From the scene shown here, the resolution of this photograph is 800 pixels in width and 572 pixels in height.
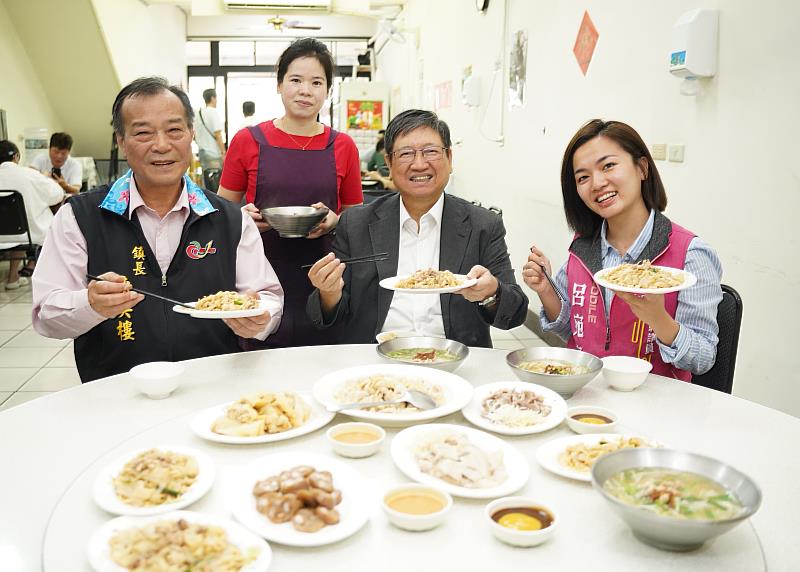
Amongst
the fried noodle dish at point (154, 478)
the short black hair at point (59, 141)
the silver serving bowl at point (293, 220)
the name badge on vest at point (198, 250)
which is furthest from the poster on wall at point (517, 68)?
the short black hair at point (59, 141)

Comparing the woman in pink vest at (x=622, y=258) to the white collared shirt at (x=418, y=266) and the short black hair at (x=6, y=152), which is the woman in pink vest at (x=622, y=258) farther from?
the short black hair at (x=6, y=152)

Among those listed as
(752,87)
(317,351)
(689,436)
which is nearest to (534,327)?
(752,87)

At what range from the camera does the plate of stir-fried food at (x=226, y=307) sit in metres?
1.79

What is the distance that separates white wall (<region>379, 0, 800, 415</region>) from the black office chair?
1.99 ft

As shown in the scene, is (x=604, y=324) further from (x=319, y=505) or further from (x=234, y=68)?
(x=234, y=68)

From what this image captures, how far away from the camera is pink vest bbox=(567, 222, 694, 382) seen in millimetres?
2039

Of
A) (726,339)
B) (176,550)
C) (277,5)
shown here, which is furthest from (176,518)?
(277,5)

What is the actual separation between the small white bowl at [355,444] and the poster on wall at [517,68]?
14.6 ft

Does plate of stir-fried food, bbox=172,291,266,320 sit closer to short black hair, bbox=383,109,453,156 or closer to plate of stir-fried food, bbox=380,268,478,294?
plate of stir-fried food, bbox=380,268,478,294

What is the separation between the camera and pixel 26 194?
21.6ft

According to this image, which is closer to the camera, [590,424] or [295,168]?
[590,424]

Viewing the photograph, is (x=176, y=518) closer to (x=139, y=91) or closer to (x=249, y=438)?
(x=249, y=438)

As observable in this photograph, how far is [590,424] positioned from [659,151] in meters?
2.20

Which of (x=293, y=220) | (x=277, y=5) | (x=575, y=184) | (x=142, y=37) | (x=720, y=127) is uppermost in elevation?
(x=277, y=5)
